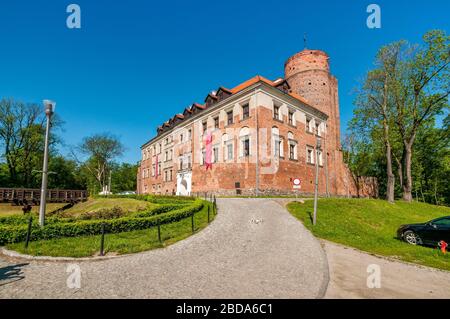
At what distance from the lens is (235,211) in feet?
49.6

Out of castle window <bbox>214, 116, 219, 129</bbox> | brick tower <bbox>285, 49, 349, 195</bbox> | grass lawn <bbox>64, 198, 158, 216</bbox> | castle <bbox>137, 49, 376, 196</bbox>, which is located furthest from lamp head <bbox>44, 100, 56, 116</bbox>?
brick tower <bbox>285, 49, 349, 195</bbox>

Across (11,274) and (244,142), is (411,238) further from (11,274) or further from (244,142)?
(244,142)

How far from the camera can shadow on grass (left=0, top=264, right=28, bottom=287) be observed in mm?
5578

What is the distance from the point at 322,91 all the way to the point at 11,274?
37.8 metres

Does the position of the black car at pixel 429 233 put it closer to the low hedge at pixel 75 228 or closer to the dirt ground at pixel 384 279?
the dirt ground at pixel 384 279

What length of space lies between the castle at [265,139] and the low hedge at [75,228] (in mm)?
14274

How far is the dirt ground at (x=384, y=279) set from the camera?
5.12 m

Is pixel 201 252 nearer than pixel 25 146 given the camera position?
Yes

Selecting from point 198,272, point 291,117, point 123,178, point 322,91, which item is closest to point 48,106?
point 198,272

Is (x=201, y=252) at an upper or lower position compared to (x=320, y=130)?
lower

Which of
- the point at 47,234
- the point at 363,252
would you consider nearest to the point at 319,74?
the point at 363,252

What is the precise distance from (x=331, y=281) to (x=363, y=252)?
3.95 meters

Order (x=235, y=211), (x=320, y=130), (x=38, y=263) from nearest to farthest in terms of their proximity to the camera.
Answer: (x=38, y=263)
(x=235, y=211)
(x=320, y=130)
